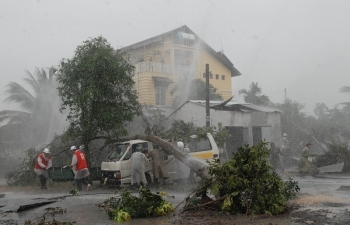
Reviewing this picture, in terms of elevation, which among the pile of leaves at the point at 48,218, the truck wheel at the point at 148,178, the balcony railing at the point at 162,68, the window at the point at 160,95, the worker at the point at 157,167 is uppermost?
the balcony railing at the point at 162,68

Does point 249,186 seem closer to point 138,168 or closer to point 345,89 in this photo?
point 138,168

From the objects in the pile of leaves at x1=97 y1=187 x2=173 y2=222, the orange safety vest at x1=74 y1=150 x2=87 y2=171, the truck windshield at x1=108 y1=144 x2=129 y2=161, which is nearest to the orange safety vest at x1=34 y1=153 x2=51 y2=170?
the orange safety vest at x1=74 y1=150 x2=87 y2=171

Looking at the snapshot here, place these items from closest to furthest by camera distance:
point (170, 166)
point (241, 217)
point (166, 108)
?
point (241, 217) → point (170, 166) → point (166, 108)

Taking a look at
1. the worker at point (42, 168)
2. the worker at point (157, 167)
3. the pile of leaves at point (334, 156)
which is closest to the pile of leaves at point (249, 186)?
the worker at point (157, 167)

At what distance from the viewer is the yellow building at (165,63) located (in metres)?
31.7

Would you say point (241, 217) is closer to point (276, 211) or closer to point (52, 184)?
point (276, 211)

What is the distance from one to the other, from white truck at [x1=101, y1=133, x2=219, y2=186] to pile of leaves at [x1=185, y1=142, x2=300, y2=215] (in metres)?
5.67

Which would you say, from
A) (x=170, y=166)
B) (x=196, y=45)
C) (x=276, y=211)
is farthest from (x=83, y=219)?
(x=196, y=45)

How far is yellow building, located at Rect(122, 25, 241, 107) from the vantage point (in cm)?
3169

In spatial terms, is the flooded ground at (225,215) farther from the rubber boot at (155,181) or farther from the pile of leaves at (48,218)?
the rubber boot at (155,181)

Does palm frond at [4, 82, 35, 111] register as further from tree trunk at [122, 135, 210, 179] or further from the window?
tree trunk at [122, 135, 210, 179]

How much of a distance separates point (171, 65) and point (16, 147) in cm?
1347

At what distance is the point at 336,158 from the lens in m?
20.2

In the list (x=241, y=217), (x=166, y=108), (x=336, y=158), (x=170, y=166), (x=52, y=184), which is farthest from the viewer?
(x=166, y=108)
